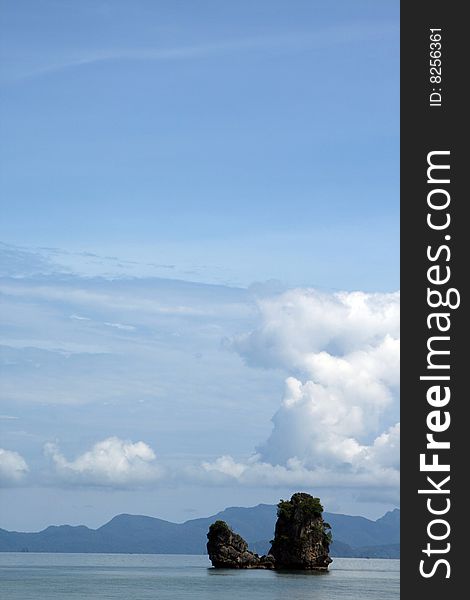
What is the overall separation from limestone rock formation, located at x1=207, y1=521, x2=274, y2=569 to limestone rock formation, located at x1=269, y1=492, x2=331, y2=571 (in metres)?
3.51

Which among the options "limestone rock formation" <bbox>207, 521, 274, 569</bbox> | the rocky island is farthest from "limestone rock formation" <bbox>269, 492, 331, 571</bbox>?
"limestone rock formation" <bbox>207, 521, 274, 569</bbox>

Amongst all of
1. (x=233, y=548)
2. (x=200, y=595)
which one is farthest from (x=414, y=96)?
(x=233, y=548)

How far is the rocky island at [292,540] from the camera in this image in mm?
119562

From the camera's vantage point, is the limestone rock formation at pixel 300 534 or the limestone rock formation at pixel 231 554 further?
the limestone rock formation at pixel 231 554

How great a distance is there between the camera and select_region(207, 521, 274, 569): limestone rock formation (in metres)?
126

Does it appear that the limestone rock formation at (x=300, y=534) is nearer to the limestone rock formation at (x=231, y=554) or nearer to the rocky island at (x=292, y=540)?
the rocky island at (x=292, y=540)

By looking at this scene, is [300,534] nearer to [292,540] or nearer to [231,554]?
[292,540]

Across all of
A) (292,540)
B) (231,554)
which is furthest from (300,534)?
(231,554)

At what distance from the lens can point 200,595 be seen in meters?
85.4

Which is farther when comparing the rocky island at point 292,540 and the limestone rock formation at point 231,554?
the limestone rock formation at point 231,554

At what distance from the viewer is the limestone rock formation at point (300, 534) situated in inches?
4697

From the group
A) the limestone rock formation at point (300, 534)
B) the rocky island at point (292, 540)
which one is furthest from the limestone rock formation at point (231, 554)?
the limestone rock formation at point (300, 534)

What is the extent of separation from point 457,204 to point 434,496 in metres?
6.20

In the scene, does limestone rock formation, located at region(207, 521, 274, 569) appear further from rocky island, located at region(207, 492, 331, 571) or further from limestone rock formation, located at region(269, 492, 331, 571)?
limestone rock formation, located at region(269, 492, 331, 571)
